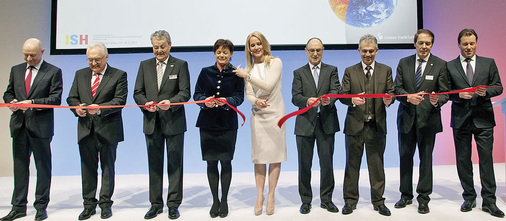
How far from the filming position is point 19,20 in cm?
572

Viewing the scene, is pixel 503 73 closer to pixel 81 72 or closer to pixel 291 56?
pixel 291 56

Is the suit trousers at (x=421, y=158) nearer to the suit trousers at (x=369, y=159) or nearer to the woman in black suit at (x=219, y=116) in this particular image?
A: the suit trousers at (x=369, y=159)

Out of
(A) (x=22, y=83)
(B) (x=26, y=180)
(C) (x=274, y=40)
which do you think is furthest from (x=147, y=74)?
(C) (x=274, y=40)

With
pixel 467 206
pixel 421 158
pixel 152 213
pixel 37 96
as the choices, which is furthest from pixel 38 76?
pixel 467 206

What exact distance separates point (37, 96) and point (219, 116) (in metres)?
1.79

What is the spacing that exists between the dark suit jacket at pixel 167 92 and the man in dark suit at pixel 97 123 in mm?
224

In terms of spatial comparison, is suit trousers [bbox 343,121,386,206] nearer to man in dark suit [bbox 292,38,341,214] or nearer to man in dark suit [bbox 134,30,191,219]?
man in dark suit [bbox 292,38,341,214]

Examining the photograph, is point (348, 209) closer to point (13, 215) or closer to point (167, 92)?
point (167, 92)

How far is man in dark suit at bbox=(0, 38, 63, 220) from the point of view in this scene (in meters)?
3.46

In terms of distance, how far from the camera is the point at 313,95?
11.7 feet

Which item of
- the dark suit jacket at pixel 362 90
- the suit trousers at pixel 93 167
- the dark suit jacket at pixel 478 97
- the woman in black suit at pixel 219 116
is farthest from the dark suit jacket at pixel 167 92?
the dark suit jacket at pixel 478 97

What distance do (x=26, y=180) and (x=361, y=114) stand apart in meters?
3.34

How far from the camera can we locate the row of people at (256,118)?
343 cm

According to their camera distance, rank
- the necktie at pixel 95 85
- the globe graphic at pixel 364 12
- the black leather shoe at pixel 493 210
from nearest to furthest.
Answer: the black leather shoe at pixel 493 210, the necktie at pixel 95 85, the globe graphic at pixel 364 12
